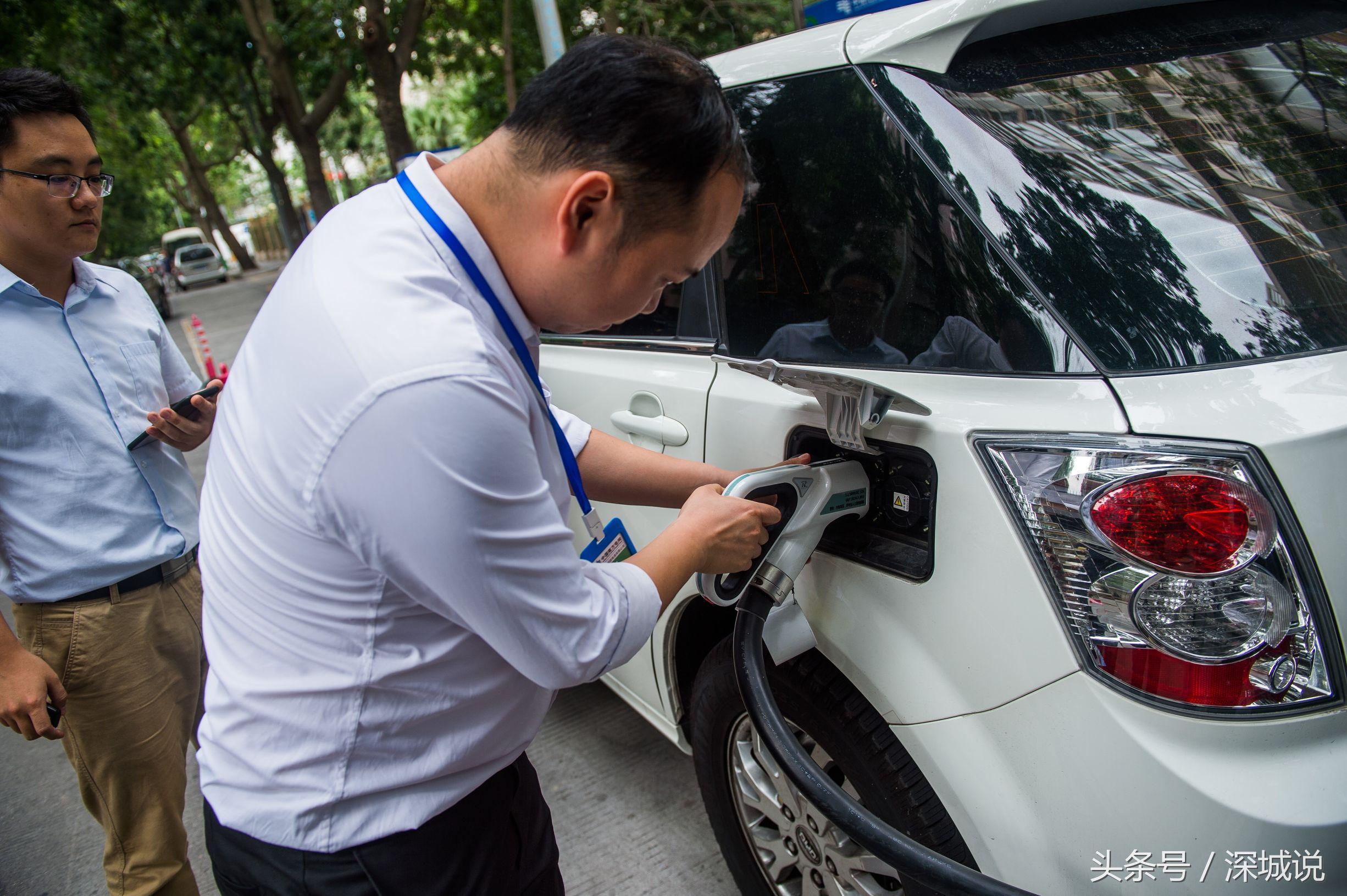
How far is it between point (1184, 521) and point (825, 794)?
0.63m

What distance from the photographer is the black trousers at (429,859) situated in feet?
3.63

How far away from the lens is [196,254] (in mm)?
31219

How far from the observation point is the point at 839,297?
1.65m

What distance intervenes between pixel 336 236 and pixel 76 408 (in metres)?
1.20

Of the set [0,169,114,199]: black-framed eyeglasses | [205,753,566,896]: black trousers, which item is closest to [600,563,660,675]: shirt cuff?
[205,753,566,896]: black trousers

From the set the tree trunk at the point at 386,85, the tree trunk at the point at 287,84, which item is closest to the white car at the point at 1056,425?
the tree trunk at the point at 386,85

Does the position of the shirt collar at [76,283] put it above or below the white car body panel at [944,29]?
below

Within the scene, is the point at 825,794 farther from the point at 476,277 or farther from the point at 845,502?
the point at 476,277

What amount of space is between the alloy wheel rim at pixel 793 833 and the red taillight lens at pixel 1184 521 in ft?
2.17

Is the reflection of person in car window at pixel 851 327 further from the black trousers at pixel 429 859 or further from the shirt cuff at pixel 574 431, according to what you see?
the black trousers at pixel 429 859

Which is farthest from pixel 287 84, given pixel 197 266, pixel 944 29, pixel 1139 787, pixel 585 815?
pixel 197 266

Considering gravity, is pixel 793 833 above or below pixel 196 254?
above

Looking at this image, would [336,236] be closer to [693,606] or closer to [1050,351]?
[1050,351]

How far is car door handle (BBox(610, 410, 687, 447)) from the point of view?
193cm
